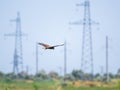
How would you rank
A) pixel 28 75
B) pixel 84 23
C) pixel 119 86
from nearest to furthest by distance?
pixel 119 86 < pixel 84 23 < pixel 28 75

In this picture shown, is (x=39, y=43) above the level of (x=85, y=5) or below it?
below

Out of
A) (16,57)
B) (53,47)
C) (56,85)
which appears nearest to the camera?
(53,47)

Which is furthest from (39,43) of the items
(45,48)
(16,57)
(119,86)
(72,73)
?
(72,73)

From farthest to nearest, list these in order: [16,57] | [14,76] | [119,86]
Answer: [14,76]
[16,57]
[119,86]

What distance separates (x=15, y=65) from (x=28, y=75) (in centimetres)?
3783

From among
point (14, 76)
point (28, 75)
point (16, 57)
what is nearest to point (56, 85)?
point (16, 57)

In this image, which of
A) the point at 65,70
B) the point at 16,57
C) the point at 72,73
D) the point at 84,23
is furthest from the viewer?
the point at 72,73

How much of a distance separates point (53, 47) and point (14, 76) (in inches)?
3013

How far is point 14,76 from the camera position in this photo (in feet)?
267

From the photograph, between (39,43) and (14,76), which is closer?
(39,43)

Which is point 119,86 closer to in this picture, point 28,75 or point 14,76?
point 14,76

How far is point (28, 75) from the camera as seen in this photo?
9894 cm

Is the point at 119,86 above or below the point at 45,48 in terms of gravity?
below

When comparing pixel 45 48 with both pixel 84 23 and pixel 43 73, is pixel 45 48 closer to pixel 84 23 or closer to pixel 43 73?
pixel 84 23
